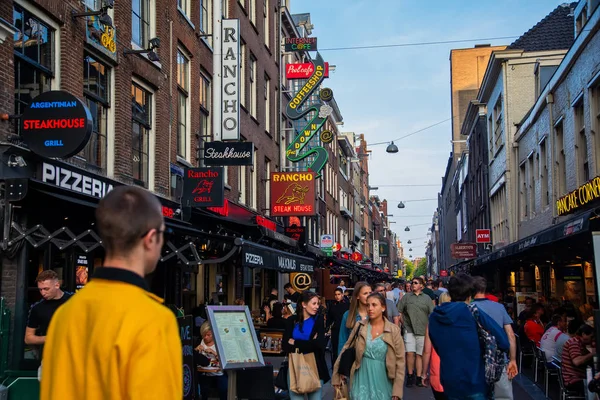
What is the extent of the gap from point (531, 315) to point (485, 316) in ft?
28.7

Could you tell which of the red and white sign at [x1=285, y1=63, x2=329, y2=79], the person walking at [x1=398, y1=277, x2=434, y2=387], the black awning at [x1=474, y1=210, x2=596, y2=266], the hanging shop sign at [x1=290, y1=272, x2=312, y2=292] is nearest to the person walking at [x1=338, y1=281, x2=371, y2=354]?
the black awning at [x1=474, y1=210, x2=596, y2=266]

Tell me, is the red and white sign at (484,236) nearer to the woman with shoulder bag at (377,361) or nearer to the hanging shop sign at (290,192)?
the hanging shop sign at (290,192)

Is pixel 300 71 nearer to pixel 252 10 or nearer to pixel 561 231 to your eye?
pixel 252 10

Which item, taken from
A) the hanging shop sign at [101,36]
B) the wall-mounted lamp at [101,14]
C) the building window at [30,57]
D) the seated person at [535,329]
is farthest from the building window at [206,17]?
the seated person at [535,329]

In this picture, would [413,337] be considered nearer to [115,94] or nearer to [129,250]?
[115,94]

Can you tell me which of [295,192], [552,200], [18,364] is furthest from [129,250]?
[295,192]

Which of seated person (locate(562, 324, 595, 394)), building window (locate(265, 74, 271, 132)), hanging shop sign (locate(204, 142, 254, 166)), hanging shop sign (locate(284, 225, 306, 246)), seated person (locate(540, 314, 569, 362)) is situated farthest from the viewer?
hanging shop sign (locate(284, 225, 306, 246))

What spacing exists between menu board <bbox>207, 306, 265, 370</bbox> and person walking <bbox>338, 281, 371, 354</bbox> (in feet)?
4.19

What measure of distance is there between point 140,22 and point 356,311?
9.15 meters

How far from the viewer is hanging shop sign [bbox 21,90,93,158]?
9.29 meters

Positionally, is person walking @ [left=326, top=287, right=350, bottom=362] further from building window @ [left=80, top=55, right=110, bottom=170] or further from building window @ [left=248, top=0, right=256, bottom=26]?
building window @ [left=248, top=0, right=256, bottom=26]

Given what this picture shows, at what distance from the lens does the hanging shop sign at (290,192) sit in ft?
83.8

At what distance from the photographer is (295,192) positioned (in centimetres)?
2567

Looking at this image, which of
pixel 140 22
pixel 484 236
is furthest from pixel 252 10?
pixel 484 236
